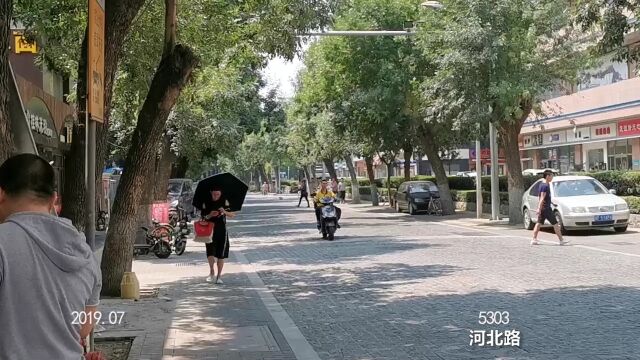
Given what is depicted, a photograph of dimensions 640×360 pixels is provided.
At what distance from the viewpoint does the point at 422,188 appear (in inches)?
1265

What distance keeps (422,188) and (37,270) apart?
30.0 metres

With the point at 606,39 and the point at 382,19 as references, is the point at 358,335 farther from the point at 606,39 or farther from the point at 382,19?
the point at 382,19

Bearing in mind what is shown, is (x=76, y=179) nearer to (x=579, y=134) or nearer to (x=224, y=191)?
(x=224, y=191)

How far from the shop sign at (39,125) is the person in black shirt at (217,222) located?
25.7 ft

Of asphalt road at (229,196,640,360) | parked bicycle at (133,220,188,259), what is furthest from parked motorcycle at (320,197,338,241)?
parked bicycle at (133,220,188,259)

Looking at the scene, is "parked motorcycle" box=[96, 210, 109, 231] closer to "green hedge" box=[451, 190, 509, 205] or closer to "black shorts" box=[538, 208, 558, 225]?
"green hedge" box=[451, 190, 509, 205]

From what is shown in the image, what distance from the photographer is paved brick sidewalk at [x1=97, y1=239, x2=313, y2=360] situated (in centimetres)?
694

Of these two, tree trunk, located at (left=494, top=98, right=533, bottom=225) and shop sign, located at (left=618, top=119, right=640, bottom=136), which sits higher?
shop sign, located at (left=618, top=119, right=640, bottom=136)

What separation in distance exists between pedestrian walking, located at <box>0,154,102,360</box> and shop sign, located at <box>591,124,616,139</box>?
35.5 metres

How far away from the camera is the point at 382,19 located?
28.0 m

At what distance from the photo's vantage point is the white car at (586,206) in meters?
18.0

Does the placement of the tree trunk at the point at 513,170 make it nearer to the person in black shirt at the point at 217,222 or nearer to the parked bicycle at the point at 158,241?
the parked bicycle at the point at 158,241

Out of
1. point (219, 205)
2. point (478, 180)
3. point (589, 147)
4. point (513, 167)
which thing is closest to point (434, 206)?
point (478, 180)

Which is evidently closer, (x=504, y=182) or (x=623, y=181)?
(x=623, y=181)
